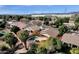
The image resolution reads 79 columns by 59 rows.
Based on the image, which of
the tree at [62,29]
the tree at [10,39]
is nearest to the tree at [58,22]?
the tree at [62,29]

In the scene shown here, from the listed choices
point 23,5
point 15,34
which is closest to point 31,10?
point 23,5

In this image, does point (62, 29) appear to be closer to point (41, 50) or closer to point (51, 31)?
point (51, 31)

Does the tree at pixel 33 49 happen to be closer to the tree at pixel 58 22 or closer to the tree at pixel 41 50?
the tree at pixel 41 50

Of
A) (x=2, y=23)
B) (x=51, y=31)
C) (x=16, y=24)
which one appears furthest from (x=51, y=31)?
(x=2, y=23)

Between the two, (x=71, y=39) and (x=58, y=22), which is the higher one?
(x=58, y=22)

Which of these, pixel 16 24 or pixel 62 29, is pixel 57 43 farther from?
pixel 16 24

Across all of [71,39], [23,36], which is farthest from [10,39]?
[71,39]

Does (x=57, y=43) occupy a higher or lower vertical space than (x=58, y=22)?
lower

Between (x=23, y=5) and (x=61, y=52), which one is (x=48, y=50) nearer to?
(x=61, y=52)

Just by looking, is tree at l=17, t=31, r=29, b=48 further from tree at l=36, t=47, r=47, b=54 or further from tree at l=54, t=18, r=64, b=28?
tree at l=54, t=18, r=64, b=28

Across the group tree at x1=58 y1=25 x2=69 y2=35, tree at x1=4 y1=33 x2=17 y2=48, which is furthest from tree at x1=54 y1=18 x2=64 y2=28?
A: tree at x1=4 y1=33 x2=17 y2=48
